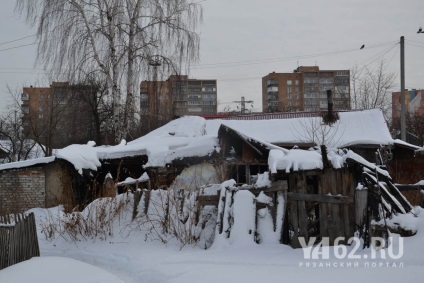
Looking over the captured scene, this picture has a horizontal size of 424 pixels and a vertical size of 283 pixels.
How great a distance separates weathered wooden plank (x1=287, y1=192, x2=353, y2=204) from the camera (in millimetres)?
6986

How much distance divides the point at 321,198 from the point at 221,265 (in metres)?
2.04

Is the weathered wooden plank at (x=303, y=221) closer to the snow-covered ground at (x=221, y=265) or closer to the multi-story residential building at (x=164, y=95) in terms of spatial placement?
the snow-covered ground at (x=221, y=265)

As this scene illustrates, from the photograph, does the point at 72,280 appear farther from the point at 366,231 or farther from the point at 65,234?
the point at 366,231

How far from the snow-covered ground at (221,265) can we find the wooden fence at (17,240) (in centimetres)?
23

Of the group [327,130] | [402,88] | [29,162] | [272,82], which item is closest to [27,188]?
[29,162]

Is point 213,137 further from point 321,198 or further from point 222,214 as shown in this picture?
point 321,198

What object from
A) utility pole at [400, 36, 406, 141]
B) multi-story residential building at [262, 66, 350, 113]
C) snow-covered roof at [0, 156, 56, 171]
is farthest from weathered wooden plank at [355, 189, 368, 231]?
multi-story residential building at [262, 66, 350, 113]

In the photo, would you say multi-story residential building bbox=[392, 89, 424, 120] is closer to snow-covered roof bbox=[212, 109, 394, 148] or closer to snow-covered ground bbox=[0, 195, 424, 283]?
snow-covered roof bbox=[212, 109, 394, 148]

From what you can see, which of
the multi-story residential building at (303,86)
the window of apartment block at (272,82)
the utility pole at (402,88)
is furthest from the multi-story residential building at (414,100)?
the utility pole at (402,88)

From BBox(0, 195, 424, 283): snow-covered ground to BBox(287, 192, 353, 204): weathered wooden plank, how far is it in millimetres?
726

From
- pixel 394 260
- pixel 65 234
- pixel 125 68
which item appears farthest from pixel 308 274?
pixel 125 68

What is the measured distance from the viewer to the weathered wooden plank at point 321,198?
6.99 metres

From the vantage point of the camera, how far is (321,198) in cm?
712

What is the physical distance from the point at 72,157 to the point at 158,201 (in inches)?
230
